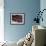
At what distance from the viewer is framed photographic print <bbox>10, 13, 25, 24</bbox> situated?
5863 mm

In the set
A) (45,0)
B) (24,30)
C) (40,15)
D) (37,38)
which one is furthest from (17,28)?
(37,38)

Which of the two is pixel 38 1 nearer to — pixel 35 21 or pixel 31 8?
pixel 31 8

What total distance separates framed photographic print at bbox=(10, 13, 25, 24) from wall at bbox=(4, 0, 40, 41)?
5.1 inches

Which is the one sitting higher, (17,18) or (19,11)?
(19,11)

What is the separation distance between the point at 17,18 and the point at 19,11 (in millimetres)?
314

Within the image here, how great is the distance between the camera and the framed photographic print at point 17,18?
5863mm

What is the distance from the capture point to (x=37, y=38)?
2.99m

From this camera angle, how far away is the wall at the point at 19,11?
19.1 feet

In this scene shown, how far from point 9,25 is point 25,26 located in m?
0.69

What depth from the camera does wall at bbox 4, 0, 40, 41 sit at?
5836 millimetres

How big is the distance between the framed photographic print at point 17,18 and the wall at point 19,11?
13 cm

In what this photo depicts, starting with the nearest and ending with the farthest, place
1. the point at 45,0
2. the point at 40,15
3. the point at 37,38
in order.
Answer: the point at 37,38 < the point at 45,0 < the point at 40,15

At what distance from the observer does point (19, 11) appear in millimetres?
5863

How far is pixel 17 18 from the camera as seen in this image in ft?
19.3
